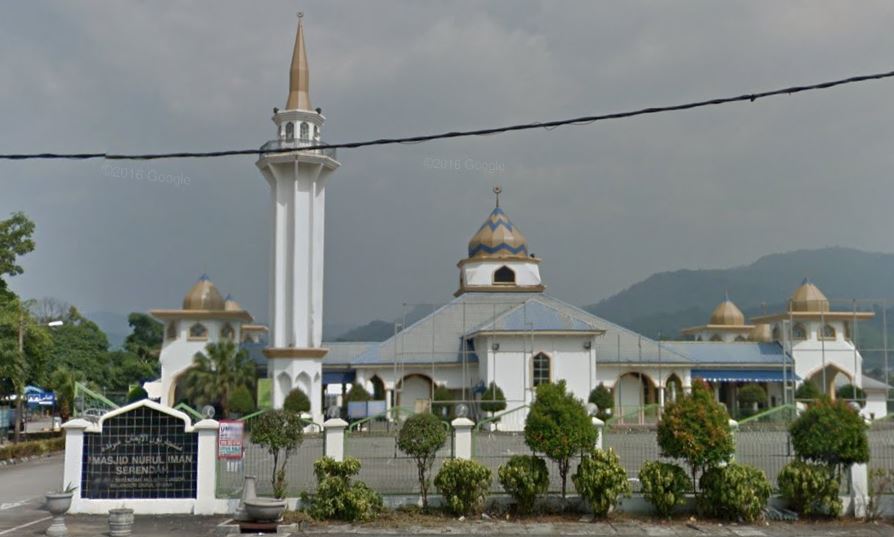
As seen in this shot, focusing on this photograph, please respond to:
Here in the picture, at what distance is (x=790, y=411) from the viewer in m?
23.4

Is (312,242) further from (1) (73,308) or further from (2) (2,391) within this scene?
(1) (73,308)

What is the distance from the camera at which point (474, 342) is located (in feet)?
142

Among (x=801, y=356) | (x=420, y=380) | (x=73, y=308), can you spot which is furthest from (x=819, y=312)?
(x=73, y=308)

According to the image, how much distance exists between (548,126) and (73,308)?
225 feet

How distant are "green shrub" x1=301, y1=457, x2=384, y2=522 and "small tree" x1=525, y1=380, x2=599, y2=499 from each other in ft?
9.59

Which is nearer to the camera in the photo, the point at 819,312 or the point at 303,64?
the point at 303,64

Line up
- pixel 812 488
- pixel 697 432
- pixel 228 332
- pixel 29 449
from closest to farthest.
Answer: pixel 697 432 → pixel 812 488 → pixel 29 449 → pixel 228 332

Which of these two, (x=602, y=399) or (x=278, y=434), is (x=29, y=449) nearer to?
(x=278, y=434)

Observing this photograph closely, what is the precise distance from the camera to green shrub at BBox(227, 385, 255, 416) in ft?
132

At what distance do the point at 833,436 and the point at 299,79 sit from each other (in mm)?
31015

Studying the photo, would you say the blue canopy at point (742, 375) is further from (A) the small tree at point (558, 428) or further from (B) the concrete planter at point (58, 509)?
(B) the concrete planter at point (58, 509)

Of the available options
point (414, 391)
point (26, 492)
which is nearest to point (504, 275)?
point (414, 391)

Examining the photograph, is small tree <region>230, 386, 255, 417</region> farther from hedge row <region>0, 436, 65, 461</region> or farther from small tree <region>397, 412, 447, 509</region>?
small tree <region>397, 412, 447, 509</region>

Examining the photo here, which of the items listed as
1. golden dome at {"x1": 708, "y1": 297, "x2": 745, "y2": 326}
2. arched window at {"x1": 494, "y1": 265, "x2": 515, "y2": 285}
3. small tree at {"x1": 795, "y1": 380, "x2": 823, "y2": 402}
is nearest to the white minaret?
arched window at {"x1": 494, "y1": 265, "x2": 515, "y2": 285}
